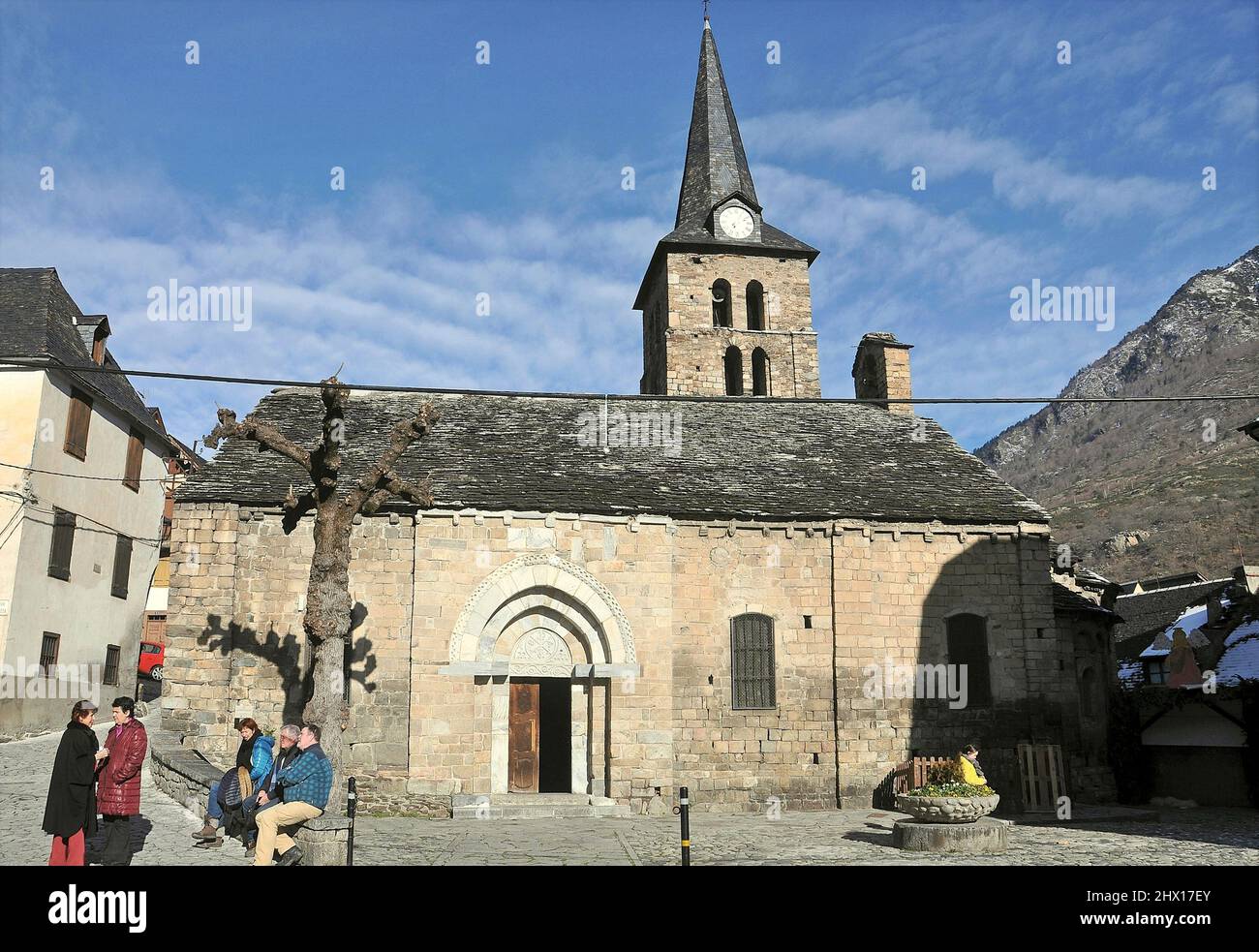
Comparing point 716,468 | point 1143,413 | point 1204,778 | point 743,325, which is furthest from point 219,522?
point 1143,413

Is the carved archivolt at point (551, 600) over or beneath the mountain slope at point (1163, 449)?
beneath

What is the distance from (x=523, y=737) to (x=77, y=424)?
15.7 m

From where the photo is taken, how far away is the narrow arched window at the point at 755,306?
100ft

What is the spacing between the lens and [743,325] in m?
30.0

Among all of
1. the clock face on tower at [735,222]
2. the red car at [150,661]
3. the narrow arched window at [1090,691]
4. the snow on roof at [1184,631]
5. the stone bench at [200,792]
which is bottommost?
the stone bench at [200,792]

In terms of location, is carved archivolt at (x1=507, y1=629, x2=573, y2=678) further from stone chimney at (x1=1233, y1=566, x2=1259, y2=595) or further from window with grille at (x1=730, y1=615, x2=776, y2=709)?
stone chimney at (x1=1233, y1=566, x2=1259, y2=595)

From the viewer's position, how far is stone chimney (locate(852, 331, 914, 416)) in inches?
1002

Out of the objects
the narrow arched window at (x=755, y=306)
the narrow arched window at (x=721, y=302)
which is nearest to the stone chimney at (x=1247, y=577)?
the narrow arched window at (x=755, y=306)

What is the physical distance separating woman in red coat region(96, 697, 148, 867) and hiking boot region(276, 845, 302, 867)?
64.6 inches

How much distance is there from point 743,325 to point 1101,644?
1417cm

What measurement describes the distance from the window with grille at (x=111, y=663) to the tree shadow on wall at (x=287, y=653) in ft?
41.7

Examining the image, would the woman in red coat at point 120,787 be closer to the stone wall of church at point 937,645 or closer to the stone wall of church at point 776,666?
the stone wall of church at point 776,666

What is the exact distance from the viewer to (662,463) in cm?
2114

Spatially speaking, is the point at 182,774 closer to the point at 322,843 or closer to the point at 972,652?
the point at 322,843
